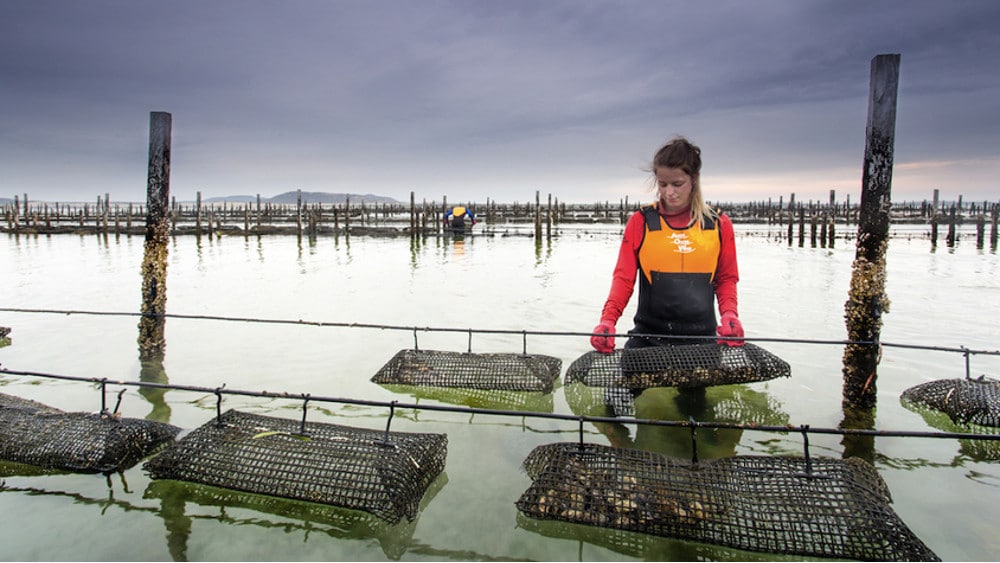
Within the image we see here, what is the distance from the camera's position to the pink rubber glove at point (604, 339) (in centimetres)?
402

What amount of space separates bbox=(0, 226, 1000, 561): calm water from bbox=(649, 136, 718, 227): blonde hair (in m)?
1.92

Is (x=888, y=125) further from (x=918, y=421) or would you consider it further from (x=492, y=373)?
(x=492, y=373)

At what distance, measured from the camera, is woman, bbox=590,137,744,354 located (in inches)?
154

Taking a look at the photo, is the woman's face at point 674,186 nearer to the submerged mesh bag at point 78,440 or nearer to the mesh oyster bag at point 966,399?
the mesh oyster bag at point 966,399

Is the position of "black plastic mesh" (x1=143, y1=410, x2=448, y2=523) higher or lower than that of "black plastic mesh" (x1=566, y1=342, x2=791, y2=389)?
lower

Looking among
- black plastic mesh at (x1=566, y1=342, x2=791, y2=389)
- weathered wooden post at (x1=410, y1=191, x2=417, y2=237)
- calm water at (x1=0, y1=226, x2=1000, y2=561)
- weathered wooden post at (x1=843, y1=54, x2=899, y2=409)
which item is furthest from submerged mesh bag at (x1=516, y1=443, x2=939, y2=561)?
weathered wooden post at (x1=410, y1=191, x2=417, y2=237)

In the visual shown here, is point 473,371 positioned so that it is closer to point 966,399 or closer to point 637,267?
point 637,267

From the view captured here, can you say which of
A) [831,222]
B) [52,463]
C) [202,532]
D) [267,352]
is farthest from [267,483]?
[831,222]

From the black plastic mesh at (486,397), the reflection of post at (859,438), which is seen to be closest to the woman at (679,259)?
the reflection of post at (859,438)

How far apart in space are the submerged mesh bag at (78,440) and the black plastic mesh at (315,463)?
0.36 meters

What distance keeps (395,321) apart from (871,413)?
288 inches

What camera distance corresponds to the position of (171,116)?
655 centimetres

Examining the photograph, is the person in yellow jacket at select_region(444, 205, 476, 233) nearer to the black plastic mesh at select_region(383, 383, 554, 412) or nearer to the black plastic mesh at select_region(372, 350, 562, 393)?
the black plastic mesh at select_region(372, 350, 562, 393)

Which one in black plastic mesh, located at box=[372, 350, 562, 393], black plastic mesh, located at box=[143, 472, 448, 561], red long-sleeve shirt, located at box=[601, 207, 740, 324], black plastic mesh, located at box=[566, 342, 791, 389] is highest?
red long-sleeve shirt, located at box=[601, 207, 740, 324]
